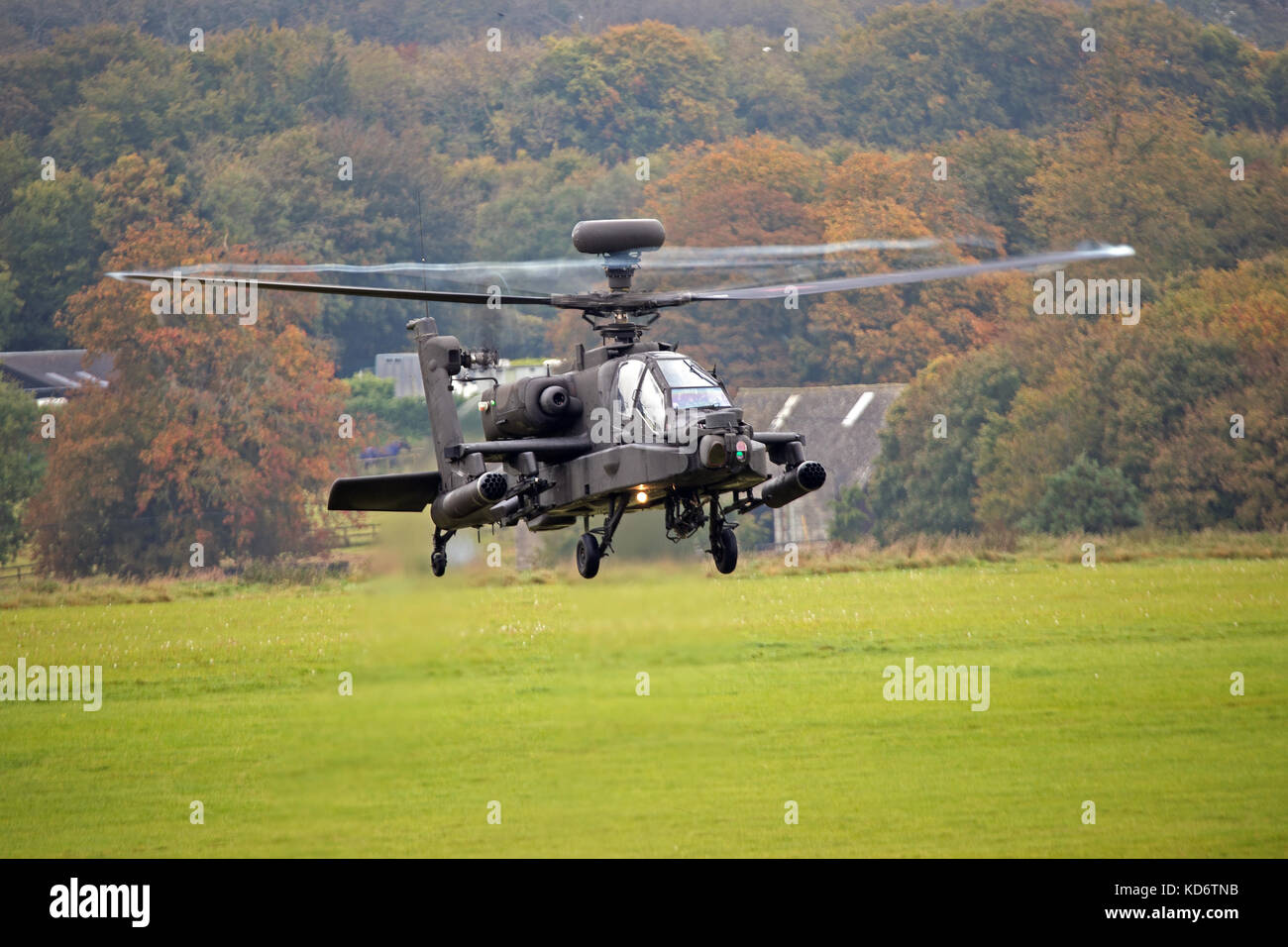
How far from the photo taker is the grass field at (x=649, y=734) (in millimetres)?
31062

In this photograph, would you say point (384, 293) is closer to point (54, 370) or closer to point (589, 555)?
point (589, 555)

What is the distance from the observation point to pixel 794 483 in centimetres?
2445

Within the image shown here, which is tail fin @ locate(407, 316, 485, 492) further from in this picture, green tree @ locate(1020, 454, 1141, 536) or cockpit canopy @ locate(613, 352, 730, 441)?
green tree @ locate(1020, 454, 1141, 536)

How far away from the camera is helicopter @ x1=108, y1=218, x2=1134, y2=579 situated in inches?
936

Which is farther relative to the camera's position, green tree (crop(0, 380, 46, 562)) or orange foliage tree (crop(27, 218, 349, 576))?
green tree (crop(0, 380, 46, 562))

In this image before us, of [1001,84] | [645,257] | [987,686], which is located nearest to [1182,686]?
[987,686]

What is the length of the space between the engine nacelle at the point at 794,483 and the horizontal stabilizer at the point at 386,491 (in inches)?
214

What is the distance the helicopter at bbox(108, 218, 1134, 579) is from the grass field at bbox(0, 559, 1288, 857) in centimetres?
493

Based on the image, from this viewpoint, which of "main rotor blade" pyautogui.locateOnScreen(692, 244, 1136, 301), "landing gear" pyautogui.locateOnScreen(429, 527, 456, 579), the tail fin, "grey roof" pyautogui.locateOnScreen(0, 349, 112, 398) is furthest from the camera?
"grey roof" pyautogui.locateOnScreen(0, 349, 112, 398)

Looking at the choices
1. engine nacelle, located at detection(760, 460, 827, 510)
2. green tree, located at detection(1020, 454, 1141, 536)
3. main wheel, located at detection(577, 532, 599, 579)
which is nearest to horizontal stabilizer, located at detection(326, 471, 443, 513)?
main wheel, located at detection(577, 532, 599, 579)

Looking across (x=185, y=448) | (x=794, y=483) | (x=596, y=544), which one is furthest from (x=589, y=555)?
(x=185, y=448)

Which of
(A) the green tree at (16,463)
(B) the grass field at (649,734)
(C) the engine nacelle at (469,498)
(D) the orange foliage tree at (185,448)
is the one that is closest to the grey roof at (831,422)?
(D) the orange foliage tree at (185,448)

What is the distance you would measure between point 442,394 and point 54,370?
56.6 m
